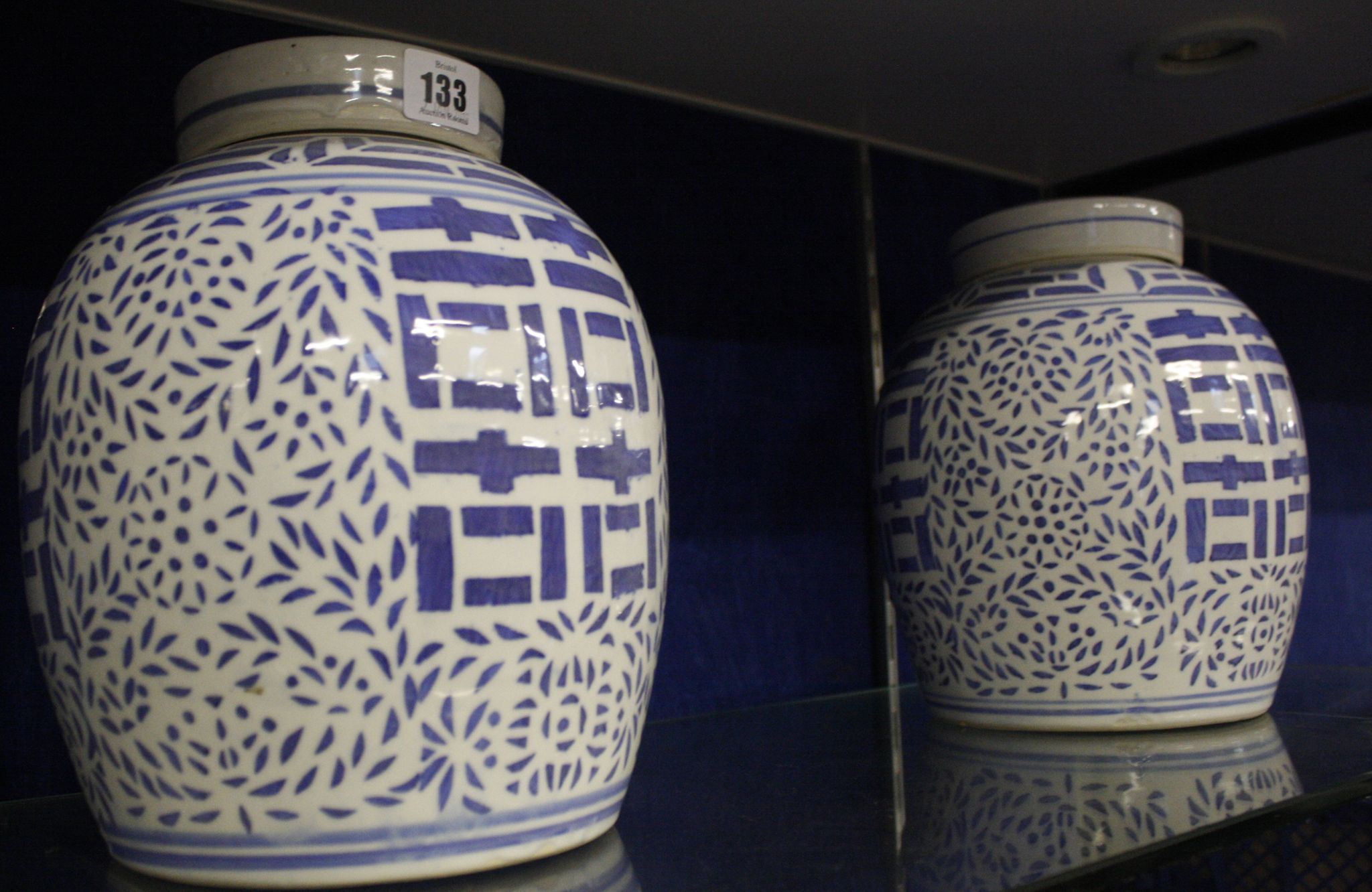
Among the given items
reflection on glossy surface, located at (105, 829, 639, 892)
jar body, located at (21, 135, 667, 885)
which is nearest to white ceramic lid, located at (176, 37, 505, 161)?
jar body, located at (21, 135, 667, 885)

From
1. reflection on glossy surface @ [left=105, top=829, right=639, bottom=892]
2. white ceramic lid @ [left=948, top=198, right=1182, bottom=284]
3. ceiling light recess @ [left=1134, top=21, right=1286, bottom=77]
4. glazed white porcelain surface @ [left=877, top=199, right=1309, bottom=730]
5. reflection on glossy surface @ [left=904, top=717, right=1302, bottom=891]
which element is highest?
ceiling light recess @ [left=1134, top=21, right=1286, bottom=77]

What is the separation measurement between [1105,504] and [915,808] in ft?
0.71

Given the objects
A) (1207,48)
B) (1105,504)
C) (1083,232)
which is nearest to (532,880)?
(1105,504)

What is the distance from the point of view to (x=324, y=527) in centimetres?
42

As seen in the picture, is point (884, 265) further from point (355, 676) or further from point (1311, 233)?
point (355, 676)

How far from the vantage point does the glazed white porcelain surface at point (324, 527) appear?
419mm

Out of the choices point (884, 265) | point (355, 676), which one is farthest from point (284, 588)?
point (884, 265)

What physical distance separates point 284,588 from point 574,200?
46 cm

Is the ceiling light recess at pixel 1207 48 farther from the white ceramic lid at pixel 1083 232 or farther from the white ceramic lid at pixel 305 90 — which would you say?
the white ceramic lid at pixel 305 90

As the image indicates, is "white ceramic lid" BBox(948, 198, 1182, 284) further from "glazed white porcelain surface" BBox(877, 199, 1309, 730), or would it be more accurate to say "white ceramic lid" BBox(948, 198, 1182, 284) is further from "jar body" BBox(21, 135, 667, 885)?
"jar body" BBox(21, 135, 667, 885)

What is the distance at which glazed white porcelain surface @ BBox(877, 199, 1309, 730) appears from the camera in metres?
0.68

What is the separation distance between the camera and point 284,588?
42 cm

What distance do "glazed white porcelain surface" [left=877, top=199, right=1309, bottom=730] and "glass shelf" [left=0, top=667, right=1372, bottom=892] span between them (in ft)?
0.12

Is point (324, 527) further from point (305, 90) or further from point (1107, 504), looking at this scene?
point (1107, 504)
